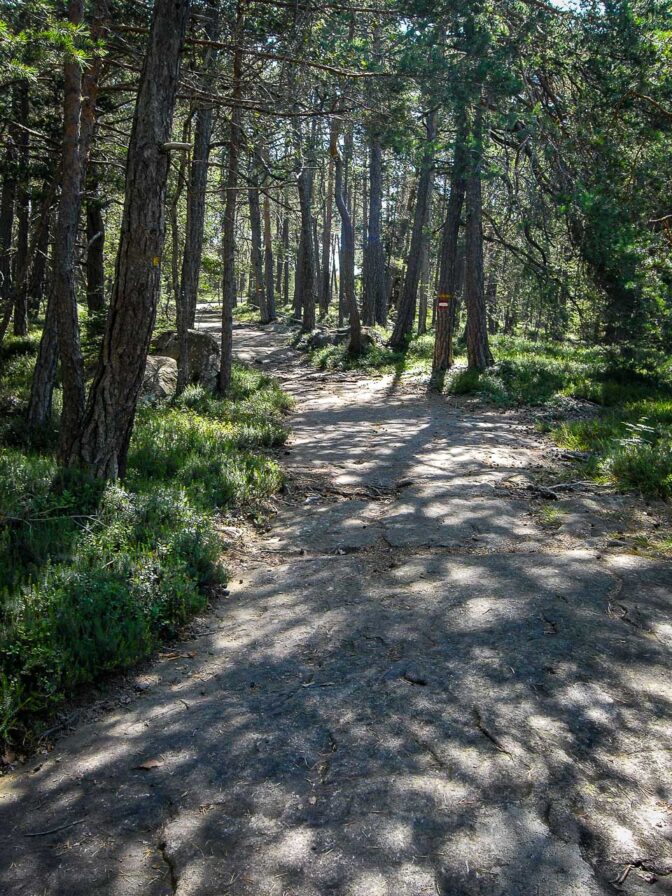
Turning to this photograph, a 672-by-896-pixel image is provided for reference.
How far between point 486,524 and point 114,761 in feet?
14.0

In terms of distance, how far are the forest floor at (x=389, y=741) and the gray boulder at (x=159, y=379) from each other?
274 inches

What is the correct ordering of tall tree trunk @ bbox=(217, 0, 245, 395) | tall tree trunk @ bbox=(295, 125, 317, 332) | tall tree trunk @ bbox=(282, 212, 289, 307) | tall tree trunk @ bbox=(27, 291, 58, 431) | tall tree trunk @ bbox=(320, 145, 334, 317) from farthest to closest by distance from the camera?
tall tree trunk @ bbox=(282, 212, 289, 307), tall tree trunk @ bbox=(320, 145, 334, 317), tall tree trunk @ bbox=(295, 125, 317, 332), tall tree trunk @ bbox=(217, 0, 245, 395), tall tree trunk @ bbox=(27, 291, 58, 431)

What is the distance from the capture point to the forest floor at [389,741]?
2.53 meters

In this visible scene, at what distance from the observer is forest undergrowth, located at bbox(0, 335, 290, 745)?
3799 millimetres

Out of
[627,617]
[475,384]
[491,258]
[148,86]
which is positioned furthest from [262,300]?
[627,617]

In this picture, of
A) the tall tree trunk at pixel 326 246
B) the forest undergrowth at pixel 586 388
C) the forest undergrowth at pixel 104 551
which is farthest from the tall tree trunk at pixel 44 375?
the tall tree trunk at pixel 326 246

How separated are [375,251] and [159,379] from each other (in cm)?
1346

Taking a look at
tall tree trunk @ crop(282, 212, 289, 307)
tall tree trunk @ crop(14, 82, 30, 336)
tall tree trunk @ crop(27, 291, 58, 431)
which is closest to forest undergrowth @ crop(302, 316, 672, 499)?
tall tree trunk @ crop(27, 291, 58, 431)

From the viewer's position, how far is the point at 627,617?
14.5ft

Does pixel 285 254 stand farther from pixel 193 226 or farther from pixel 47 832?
pixel 47 832

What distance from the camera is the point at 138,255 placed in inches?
241

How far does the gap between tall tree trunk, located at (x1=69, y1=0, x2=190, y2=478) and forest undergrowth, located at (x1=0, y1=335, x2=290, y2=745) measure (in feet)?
1.80

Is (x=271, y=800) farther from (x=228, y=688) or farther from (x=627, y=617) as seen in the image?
(x=627, y=617)

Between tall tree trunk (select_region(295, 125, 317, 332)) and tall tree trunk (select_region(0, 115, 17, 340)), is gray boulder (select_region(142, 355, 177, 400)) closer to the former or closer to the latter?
tall tree trunk (select_region(0, 115, 17, 340))
